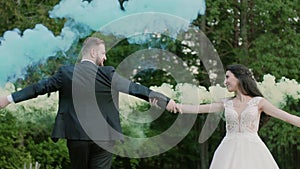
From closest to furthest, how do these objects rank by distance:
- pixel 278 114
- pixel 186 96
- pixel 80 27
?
pixel 278 114 < pixel 186 96 < pixel 80 27

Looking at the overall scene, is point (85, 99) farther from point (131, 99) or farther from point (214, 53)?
point (214, 53)

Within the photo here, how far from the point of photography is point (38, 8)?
10406mm

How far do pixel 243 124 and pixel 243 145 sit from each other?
0.17 metres

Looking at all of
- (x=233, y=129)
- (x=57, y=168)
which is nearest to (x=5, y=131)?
(x=57, y=168)

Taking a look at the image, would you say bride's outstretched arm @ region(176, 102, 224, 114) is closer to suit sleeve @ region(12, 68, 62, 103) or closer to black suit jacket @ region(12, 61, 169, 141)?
black suit jacket @ region(12, 61, 169, 141)

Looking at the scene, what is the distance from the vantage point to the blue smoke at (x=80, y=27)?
761cm

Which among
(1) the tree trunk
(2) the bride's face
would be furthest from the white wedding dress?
(1) the tree trunk

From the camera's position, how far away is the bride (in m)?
4.85

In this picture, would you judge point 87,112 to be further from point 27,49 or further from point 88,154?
point 27,49

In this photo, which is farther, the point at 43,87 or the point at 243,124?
the point at 243,124

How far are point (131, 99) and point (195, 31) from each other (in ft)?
10.3

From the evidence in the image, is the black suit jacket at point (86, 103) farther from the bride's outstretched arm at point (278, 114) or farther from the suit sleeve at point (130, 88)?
the bride's outstretched arm at point (278, 114)

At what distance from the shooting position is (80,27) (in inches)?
323

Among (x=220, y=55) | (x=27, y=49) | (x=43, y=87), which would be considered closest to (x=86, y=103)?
(x=43, y=87)
